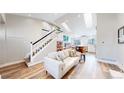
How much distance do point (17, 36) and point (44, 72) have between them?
0.74m

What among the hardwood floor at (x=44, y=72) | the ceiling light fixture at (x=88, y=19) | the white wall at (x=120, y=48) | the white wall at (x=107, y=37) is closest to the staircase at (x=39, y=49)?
the hardwood floor at (x=44, y=72)

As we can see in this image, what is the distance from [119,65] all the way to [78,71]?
0.66 metres

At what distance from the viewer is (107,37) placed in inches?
81.9

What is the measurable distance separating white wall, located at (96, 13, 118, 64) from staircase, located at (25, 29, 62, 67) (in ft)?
2.69

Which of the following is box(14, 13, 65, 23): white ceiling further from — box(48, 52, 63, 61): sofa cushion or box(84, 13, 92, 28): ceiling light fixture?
box(48, 52, 63, 61): sofa cushion

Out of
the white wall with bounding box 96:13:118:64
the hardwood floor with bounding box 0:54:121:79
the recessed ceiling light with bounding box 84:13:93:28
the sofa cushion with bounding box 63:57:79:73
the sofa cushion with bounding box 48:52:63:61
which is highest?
the recessed ceiling light with bounding box 84:13:93:28

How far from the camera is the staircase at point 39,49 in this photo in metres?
2.06

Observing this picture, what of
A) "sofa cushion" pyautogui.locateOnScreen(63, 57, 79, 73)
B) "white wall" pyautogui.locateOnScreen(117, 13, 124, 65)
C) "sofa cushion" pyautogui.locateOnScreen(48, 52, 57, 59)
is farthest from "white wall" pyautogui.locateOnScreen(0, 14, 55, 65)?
"white wall" pyautogui.locateOnScreen(117, 13, 124, 65)

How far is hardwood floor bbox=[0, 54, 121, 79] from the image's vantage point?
1.89 metres

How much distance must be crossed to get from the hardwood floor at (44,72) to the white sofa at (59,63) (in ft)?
0.24
